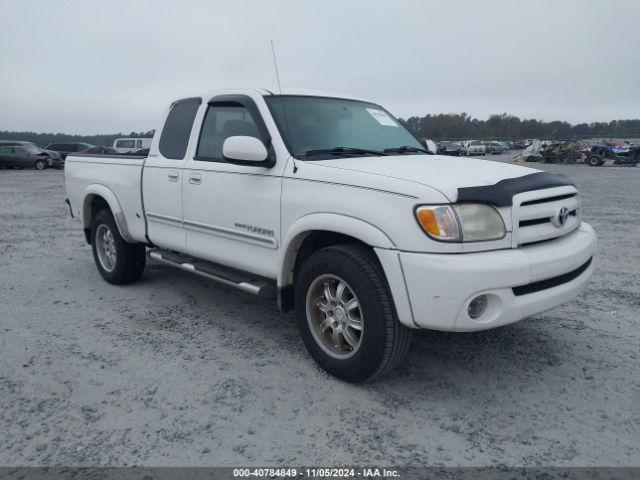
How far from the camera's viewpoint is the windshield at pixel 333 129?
12.9 ft

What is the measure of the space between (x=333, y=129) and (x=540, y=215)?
5.65 feet

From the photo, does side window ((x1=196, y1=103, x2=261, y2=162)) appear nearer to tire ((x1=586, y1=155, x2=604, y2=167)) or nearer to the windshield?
the windshield

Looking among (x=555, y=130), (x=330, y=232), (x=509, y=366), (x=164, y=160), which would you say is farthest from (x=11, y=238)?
(x=555, y=130)

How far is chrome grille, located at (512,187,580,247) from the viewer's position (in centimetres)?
311

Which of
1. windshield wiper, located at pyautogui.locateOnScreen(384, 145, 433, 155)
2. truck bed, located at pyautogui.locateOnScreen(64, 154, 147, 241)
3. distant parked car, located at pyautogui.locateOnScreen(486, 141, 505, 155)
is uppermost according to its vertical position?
windshield wiper, located at pyautogui.locateOnScreen(384, 145, 433, 155)

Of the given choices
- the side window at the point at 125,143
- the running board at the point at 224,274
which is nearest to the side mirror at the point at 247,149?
the running board at the point at 224,274

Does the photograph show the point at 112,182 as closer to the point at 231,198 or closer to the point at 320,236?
the point at 231,198

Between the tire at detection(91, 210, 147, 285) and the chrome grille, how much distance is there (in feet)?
13.2

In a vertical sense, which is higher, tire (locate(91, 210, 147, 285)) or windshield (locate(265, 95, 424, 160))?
windshield (locate(265, 95, 424, 160))

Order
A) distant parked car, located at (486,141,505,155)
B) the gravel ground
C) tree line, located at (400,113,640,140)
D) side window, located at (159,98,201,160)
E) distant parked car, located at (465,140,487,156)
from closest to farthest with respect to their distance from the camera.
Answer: the gravel ground → side window, located at (159,98,201,160) → distant parked car, located at (465,140,487,156) → distant parked car, located at (486,141,505,155) → tree line, located at (400,113,640,140)

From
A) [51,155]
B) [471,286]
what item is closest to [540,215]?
[471,286]

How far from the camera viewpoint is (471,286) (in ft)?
9.41

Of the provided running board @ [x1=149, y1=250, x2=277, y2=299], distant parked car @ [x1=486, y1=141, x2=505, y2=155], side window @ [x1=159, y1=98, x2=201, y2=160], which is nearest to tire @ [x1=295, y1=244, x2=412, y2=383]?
running board @ [x1=149, y1=250, x2=277, y2=299]

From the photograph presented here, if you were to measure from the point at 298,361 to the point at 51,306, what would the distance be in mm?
2716
